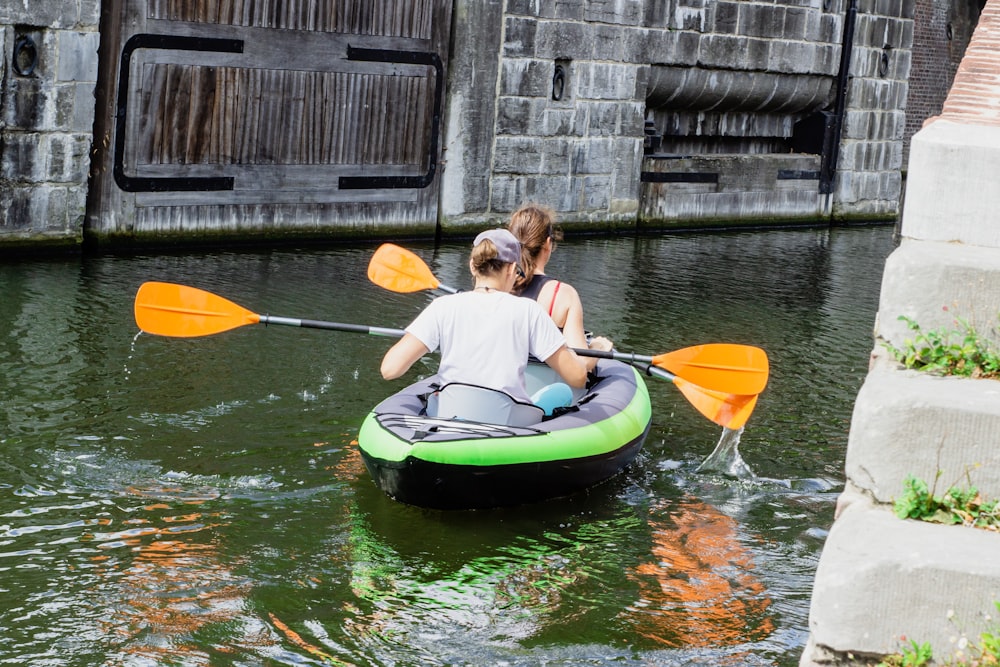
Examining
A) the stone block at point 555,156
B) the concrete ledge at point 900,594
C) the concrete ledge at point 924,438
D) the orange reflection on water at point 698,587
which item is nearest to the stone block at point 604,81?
the stone block at point 555,156

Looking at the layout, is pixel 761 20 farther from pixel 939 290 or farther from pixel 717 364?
pixel 939 290

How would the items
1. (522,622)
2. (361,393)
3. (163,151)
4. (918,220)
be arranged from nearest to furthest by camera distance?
1. (918,220)
2. (522,622)
3. (361,393)
4. (163,151)

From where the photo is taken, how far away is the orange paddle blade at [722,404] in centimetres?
591

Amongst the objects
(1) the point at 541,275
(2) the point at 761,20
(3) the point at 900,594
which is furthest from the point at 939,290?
(2) the point at 761,20

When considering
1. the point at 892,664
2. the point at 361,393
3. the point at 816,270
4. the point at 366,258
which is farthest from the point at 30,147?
the point at 892,664

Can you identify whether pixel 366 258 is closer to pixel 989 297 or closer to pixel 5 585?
pixel 5 585

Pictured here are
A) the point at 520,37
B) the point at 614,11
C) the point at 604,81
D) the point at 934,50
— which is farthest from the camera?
the point at 934,50

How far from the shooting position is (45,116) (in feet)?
32.6

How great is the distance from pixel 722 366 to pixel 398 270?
2123 mm

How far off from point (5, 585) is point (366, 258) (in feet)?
23.7

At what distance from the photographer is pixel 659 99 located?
14.6m

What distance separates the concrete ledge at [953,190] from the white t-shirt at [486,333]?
73.7 inches

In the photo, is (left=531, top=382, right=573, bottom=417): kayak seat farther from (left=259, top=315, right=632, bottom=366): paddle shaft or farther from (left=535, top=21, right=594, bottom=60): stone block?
(left=535, top=21, right=594, bottom=60): stone block

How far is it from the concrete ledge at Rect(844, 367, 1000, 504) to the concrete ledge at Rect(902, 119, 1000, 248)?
659mm
